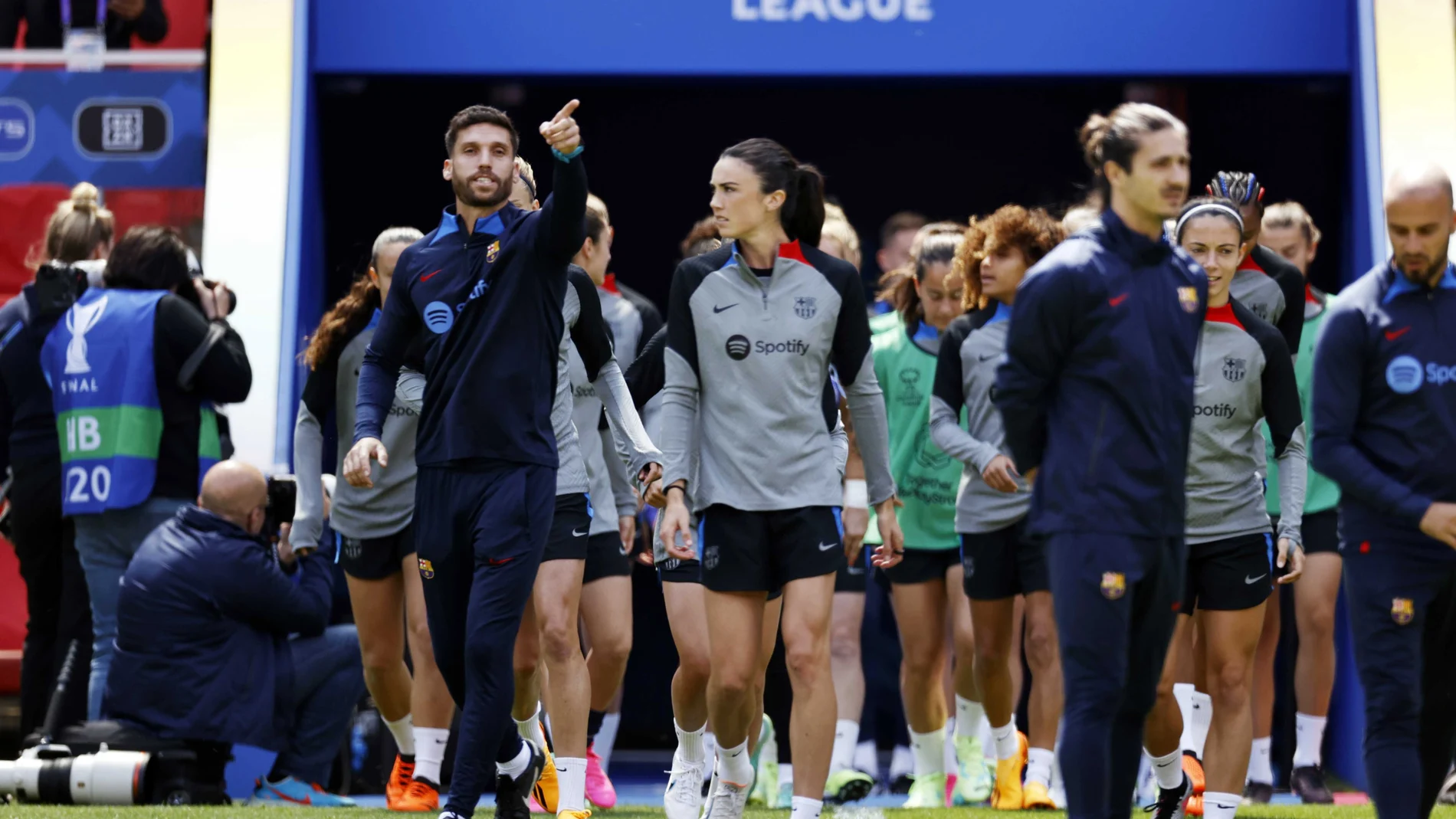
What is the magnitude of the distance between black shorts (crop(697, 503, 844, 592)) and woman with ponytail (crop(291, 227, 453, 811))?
1797 mm

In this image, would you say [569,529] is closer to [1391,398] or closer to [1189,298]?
[1189,298]

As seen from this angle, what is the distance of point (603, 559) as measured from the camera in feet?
24.4

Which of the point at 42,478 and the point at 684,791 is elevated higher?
the point at 42,478

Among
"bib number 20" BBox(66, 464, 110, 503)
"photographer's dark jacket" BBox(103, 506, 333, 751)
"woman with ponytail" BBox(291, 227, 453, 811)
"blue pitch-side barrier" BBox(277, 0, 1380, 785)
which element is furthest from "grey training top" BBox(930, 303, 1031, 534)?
"bib number 20" BBox(66, 464, 110, 503)

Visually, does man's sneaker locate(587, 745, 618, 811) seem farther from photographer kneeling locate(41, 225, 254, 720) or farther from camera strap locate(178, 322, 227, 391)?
camera strap locate(178, 322, 227, 391)

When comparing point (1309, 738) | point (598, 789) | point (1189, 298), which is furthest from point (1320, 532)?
point (1189, 298)

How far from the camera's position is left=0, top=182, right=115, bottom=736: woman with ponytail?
8367 mm

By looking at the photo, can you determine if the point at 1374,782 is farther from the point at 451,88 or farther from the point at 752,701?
the point at 451,88

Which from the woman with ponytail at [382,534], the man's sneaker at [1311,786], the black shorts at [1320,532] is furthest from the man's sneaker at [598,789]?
the black shorts at [1320,532]

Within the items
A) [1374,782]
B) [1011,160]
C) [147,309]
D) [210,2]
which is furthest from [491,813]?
[1011,160]

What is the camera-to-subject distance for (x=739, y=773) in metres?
6.02

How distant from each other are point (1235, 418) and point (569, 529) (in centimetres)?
224

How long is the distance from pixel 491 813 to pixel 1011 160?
19.0 feet

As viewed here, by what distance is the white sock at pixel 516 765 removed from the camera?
19.5 ft
